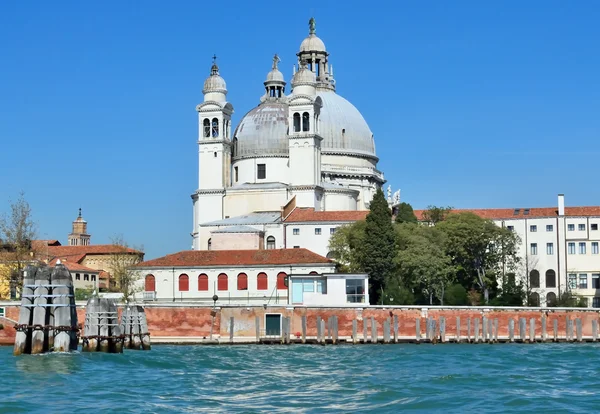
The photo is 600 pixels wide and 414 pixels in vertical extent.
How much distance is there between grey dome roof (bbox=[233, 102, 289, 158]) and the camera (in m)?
81.1

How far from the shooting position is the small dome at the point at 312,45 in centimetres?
9138

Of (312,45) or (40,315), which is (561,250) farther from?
(40,315)

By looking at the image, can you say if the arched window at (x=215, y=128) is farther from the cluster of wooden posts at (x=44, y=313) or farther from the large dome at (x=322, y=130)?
the cluster of wooden posts at (x=44, y=313)

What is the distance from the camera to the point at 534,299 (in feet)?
219

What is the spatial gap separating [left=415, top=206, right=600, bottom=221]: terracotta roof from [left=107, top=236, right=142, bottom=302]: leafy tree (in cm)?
1872

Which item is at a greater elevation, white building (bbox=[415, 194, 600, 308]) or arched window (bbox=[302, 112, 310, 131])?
arched window (bbox=[302, 112, 310, 131])

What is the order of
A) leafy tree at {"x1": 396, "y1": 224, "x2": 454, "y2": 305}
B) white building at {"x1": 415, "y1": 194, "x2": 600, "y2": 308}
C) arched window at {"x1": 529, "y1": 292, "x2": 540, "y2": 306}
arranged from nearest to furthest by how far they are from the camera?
1. leafy tree at {"x1": 396, "y1": 224, "x2": 454, "y2": 305}
2. arched window at {"x1": 529, "y1": 292, "x2": 540, "y2": 306}
3. white building at {"x1": 415, "y1": 194, "x2": 600, "y2": 308}

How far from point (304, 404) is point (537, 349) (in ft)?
69.0

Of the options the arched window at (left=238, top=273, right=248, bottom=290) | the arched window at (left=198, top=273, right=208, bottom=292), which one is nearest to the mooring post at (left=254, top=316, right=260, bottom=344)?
the arched window at (left=238, top=273, right=248, bottom=290)

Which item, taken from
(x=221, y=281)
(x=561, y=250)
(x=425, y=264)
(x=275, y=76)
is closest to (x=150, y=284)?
(x=221, y=281)

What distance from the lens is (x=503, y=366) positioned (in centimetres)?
4072

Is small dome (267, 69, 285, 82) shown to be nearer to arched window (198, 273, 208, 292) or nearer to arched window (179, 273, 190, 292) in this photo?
arched window (179, 273, 190, 292)

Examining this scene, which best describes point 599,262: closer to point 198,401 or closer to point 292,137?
point 292,137

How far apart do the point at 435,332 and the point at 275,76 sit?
37714 millimetres
